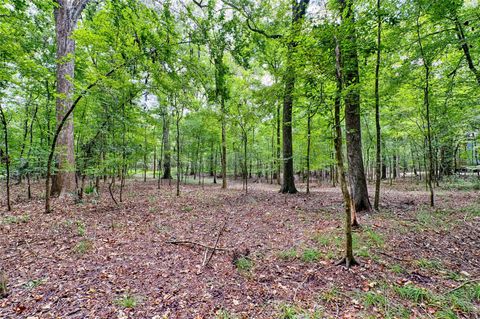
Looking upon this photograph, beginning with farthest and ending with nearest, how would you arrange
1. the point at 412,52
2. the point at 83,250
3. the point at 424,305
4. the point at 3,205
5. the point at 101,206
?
the point at 101,206
the point at 3,205
the point at 412,52
the point at 83,250
the point at 424,305

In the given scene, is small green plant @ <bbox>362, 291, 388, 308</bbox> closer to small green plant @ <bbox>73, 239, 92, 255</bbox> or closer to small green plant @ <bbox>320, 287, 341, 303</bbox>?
small green plant @ <bbox>320, 287, 341, 303</bbox>

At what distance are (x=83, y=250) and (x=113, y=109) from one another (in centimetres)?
439

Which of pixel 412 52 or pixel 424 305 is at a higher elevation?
pixel 412 52

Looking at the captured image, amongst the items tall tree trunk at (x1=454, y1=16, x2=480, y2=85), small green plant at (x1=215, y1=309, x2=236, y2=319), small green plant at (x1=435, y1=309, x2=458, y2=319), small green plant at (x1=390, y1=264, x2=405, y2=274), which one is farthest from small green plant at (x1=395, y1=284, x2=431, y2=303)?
tall tree trunk at (x1=454, y1=16, x2=480, y2=85)

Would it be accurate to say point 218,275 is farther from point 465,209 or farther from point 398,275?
point 465,209

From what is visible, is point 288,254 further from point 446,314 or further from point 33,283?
point 33,283

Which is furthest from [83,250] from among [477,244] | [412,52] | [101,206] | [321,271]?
[412,52]

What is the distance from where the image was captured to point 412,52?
6.41m

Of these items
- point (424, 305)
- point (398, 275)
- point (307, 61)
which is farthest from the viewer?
point (307, 61)

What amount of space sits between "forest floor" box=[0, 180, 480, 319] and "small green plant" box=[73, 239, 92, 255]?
2 centimetres

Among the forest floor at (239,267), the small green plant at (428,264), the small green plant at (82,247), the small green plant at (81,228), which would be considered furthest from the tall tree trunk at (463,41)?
the small green plant at (81,228)

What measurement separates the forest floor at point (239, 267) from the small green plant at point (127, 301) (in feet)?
0.05

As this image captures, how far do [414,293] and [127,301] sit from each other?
393cm

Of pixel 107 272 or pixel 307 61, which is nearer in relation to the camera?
pixel 107 272
